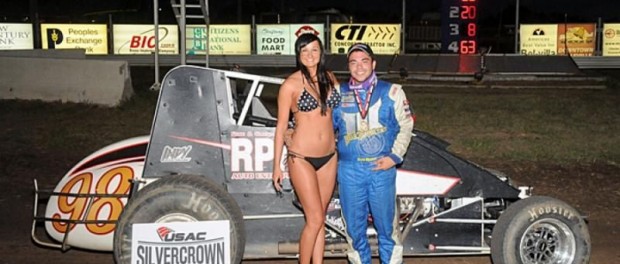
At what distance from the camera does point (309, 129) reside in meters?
4.94

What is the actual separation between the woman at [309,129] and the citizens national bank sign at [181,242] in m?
0.50

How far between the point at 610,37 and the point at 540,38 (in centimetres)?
336

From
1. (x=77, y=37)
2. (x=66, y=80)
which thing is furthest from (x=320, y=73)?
(x=77, y=37)

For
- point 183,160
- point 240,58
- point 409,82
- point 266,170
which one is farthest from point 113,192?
point 240,58

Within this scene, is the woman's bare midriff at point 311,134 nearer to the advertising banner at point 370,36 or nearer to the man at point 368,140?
the man at point 368,140

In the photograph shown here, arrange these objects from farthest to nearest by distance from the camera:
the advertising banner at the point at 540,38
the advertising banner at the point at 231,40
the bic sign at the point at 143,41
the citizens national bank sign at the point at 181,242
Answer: the advertising banner at the point at 540,38 < the advertising banner at the point at 231,40 < the bic sign at the point at 143,41 < the citizens national bank sign at the point at 181,242

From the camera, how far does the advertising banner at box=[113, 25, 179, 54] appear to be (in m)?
40.6

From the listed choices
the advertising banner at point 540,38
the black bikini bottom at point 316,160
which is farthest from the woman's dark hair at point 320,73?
the advertising banner at point 540,38

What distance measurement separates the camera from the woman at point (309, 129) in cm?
493

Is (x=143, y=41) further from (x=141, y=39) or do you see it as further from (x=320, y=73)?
(x=320, y=73)

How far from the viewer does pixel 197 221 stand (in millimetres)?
5055

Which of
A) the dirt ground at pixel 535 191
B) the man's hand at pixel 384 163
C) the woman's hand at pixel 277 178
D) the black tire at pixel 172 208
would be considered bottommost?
the dirt ground at pixel 535 191

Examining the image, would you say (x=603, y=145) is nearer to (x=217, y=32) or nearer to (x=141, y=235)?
(x=141, y=235)

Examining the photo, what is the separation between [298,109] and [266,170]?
57cm
